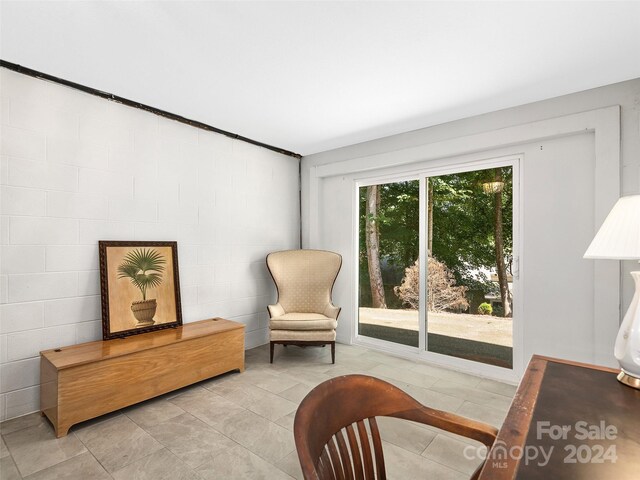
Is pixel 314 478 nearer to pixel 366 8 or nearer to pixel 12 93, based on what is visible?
pixel 366 8

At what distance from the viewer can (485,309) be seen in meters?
3.28

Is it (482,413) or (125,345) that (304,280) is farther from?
(482,413)

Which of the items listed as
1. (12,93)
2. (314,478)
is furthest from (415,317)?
(12,93)

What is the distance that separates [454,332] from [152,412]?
9.42 ft

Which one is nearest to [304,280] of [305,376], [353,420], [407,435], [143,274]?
[305,376]

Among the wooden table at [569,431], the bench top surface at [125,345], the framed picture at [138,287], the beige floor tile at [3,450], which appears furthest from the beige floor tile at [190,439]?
the wooden table at [569,431]

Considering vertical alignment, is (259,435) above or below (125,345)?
below

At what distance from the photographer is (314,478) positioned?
0.64 m

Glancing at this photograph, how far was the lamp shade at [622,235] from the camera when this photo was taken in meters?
1.30

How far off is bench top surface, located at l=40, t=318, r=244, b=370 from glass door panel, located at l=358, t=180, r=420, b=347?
66.5 inches

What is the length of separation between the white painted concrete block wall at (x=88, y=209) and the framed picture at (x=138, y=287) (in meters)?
0.10

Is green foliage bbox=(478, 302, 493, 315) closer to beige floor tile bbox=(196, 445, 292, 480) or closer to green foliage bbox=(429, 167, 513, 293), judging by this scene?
green foliage bbox=(429, 167, 513, 293)

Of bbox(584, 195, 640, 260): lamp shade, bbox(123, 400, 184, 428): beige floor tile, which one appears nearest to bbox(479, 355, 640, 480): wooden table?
bbox(584, 195, 640, 260): lamp shade

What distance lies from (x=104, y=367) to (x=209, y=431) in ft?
2.83
